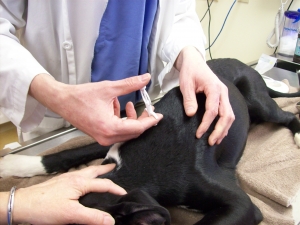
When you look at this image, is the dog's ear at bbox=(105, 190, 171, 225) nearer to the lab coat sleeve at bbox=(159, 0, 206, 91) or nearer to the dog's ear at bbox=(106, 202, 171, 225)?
the dog's ear at bbox=(106, 202, 171, 225)

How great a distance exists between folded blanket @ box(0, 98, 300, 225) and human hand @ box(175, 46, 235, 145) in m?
0.19

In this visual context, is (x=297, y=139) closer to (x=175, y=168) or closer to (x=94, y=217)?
(x=175, y=168)

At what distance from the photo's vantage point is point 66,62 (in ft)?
3.22

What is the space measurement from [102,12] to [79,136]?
0.45 m

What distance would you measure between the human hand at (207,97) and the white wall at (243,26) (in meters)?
1.21

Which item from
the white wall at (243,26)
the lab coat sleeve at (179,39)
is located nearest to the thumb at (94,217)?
the lab coat sleeve at (179,39)

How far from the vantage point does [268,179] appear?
2.87 ft

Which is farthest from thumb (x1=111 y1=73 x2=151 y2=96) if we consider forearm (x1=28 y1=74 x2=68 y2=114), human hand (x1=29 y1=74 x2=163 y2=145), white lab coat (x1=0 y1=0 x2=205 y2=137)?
white lab coat (x1=0 y1=0 x2=205 y2=137)

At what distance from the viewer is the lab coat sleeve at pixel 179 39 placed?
3.31 feet

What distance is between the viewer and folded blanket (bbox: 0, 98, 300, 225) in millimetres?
805

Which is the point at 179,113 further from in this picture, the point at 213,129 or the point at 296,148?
the point at 296,148

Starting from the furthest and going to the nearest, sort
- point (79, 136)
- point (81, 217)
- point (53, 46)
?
point (79, 136) < point (53, 46) < point (81, 217)

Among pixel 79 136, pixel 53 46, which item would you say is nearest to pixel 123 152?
pixel 79 136

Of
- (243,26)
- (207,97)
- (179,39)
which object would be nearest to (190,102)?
(207,97)
